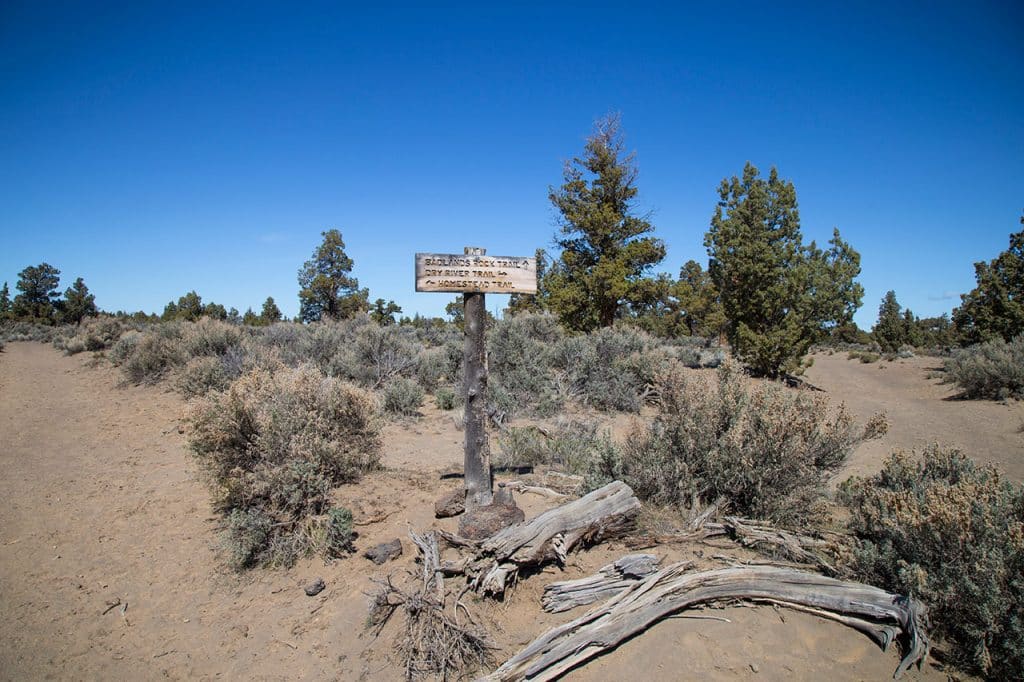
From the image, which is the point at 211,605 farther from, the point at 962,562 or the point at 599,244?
the point at 599,244

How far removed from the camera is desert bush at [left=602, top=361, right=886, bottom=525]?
192 inches

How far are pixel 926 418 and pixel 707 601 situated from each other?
12858 mm

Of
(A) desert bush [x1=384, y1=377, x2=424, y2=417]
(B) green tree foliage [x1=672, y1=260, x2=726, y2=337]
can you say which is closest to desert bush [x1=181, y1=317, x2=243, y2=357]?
(A) desert bush [x1=384, y1=377, x2=424, y2=417]

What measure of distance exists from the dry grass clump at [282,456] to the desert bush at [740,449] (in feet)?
10.8

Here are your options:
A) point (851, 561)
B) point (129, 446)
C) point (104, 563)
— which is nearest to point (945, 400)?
point (851, 561)

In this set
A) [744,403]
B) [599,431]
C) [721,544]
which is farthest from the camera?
[599,431]

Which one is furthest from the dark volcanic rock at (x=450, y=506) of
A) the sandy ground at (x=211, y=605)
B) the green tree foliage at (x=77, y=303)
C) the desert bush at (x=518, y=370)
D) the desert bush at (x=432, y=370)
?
the green tree foliage at (x=77, y=303)

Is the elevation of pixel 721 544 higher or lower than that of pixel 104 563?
higher

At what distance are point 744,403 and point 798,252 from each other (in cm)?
1515

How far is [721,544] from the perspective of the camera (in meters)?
4.55

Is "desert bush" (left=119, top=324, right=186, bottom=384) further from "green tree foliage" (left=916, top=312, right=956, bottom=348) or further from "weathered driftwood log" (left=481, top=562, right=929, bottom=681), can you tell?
"green tree foliage" (left=916, top=312, right=956, bottom=348)

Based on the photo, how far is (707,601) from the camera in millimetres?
3832

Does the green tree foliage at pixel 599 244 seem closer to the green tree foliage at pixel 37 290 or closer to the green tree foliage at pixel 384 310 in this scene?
the green tree foliage at pixel 384 310

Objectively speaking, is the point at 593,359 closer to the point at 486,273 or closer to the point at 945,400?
the point at 486,273
